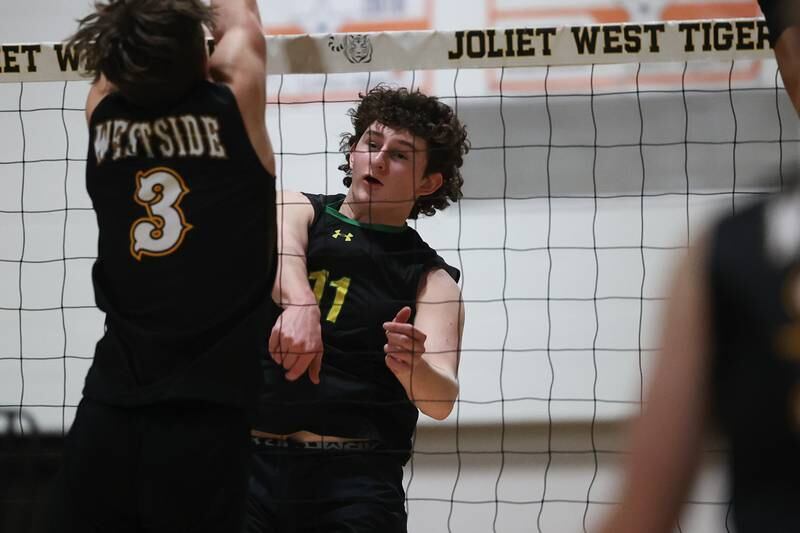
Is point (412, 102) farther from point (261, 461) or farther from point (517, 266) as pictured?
point (517, 266)

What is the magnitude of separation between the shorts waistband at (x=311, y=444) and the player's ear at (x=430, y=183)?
0.85 meters

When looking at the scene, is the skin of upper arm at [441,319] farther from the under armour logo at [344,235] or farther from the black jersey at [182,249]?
the black jersey at [182,249]

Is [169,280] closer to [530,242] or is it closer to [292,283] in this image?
[292,283]

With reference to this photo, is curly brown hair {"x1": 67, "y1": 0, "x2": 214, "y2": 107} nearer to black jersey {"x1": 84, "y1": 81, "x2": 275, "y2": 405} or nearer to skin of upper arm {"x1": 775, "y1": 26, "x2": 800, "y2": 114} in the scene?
black jersey {"x1": 84, "y1": 81, "x2": 275, "y2": 405}

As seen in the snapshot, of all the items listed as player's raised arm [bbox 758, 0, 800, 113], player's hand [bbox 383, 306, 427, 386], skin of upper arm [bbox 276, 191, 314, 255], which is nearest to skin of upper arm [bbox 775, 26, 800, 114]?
player's raised arm [bbox 758, 0, 800, 113]

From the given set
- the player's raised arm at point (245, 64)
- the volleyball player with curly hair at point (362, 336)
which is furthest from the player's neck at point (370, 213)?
the player's raised arm at point (245, 64)

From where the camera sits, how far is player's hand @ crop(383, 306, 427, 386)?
2.87 m

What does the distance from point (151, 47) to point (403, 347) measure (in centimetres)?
103

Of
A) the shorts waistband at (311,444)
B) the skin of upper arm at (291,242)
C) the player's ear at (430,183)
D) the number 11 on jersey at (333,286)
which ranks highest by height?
the player's ear at (430,183)

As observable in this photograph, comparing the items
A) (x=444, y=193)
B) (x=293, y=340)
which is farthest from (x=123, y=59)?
(x=444, y=193)

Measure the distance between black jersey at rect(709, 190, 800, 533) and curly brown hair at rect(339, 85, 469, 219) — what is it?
251 cm

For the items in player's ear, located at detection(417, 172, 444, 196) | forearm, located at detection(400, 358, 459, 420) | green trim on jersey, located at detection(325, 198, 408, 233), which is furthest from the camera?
player's ear, located at detection(417, 172, 444, 196)

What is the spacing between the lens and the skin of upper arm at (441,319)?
316cm

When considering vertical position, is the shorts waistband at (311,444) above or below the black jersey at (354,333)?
below
